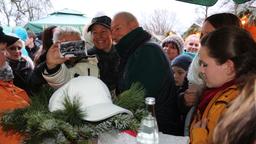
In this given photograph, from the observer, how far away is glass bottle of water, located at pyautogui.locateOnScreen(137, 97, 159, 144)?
1141mm

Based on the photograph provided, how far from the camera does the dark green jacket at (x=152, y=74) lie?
6.85 feet

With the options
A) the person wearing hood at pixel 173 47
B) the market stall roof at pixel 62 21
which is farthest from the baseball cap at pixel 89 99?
the market stall roof at pixel 62 21

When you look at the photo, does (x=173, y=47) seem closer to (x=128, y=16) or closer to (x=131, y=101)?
(x=128, y=16)

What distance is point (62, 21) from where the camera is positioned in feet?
32.5

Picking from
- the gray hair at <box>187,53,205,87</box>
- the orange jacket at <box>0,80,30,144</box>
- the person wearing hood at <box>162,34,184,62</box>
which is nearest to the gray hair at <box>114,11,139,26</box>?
the gray hair at <box>187,53,205,87</box>

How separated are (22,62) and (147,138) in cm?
215

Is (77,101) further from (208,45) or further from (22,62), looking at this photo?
(22,62)

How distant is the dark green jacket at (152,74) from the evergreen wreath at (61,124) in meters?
0.84

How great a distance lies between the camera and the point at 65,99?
3.77 ft

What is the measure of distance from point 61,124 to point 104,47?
1558 mm

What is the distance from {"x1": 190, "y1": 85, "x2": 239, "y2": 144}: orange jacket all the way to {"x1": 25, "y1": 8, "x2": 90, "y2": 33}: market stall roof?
800cm

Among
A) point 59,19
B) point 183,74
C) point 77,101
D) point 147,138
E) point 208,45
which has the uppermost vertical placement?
point 208,45

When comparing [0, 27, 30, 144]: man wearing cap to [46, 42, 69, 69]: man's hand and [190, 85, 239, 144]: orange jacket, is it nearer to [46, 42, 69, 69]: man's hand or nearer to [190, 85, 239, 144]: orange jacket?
[46, 42, 69, 69]: man's hand

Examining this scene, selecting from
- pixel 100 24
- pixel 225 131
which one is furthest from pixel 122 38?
pixel 225 131
